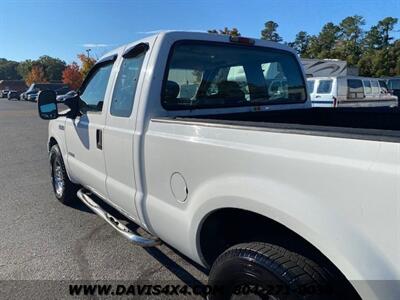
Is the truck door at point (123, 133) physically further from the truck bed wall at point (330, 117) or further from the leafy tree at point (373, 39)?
the leafy tree at point (373, 39)

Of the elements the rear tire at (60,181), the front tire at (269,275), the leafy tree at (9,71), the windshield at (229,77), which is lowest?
the rear tire at (60,181)

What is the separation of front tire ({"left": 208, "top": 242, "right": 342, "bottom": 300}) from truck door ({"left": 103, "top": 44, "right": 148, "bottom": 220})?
1150 millimetres

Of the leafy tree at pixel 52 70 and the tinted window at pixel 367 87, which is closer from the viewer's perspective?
the tinted window at pixel 367 87

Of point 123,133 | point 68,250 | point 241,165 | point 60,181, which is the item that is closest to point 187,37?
point 123,133

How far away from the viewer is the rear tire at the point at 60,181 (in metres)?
5.04

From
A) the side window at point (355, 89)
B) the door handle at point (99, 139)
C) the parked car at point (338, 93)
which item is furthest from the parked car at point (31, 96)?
the door handle at point (99, 139)

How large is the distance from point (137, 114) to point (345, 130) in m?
1.64

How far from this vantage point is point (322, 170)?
159cm

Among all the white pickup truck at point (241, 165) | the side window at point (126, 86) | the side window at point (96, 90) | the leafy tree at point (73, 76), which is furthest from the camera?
the leafy tree at point (73, 76)

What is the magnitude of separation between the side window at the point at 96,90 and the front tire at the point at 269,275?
2110 mm

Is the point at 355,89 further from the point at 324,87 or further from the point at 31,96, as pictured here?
the point at 31,96

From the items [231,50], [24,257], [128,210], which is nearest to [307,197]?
[128,210]

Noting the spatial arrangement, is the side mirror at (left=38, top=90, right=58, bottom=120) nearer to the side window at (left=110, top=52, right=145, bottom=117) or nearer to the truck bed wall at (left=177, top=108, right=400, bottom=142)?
the side window at (left=110, top=52, right=145, bottom=117)

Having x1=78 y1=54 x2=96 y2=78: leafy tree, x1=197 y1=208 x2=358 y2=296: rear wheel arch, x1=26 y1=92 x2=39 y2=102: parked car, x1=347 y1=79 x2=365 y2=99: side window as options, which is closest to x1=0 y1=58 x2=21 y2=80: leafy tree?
x1=78 y1=54 x2=96 y2=78: leafy tree
